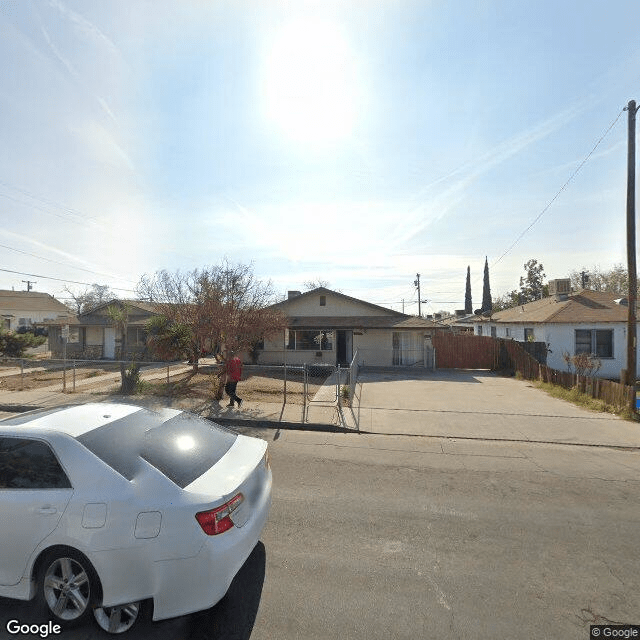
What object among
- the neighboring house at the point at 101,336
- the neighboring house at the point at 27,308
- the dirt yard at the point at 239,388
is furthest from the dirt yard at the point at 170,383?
the neighboring house at the point at 27,308

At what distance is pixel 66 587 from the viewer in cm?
265

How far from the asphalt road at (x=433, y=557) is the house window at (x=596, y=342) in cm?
1513

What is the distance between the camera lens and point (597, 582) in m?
3.28

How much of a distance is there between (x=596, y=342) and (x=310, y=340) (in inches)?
577

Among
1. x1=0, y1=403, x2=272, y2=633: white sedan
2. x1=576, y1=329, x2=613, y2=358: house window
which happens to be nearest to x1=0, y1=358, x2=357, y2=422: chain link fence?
x1=0, y1=403, x2=272, y2=633: white sedan

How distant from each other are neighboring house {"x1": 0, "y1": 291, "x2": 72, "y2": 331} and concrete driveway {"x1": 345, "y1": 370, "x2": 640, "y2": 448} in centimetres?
5286

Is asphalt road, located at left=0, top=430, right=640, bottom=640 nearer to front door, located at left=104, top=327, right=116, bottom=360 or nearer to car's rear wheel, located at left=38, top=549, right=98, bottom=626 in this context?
car's rear wheel, located at left=38, top=549, right=98, bottom=626

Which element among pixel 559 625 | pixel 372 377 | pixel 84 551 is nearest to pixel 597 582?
pixel 559 625

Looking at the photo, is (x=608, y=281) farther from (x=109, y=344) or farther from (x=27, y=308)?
(x=27, y=308)

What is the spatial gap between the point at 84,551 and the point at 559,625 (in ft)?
11.0

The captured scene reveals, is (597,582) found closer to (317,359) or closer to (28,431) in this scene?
(28,431)

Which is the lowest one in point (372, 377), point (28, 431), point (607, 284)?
point (372, 377)

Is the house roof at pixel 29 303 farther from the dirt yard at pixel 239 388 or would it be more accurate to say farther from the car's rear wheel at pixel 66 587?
the car's rear wheel at pixel 66 587

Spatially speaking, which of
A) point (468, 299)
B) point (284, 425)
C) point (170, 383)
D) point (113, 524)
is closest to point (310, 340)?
point (170, 383)
